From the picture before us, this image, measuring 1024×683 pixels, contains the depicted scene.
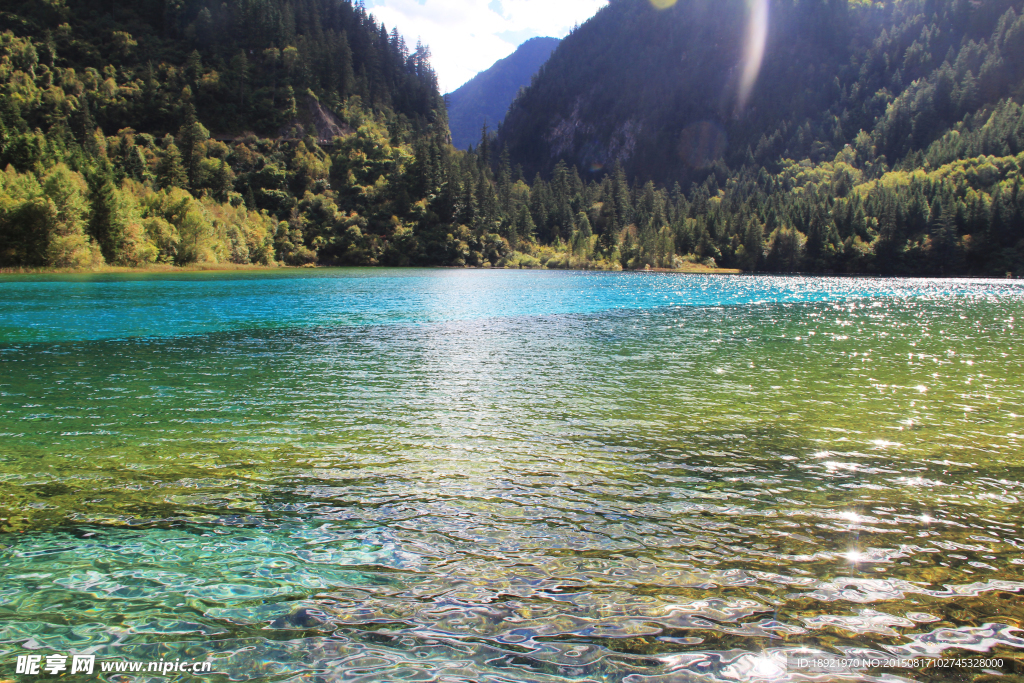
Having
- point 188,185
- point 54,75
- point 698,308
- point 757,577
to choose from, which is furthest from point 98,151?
point 757,577

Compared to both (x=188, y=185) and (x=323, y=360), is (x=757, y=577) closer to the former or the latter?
(x=323, y=360)

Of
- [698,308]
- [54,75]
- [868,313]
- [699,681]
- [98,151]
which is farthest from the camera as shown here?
[54,75]

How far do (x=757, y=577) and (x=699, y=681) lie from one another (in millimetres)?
2526

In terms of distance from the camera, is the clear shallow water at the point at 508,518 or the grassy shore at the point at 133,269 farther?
the grassy shore at the point at 133,269

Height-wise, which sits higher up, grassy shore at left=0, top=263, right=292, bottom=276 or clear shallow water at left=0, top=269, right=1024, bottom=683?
grassy shore at left=0, top=263, right=292, bottom=276

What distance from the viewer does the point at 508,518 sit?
31.8 feet

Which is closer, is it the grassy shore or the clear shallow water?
the clear shallow water

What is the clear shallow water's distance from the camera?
6.32 meters

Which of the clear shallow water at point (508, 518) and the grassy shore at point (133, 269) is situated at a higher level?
the grassy shore at point (133, 269)

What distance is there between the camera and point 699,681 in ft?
18.5

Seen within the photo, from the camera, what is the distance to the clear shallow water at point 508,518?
632cm

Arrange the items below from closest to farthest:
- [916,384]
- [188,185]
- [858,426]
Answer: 1. [858,426]
2. [916,384]
3. [188,185]

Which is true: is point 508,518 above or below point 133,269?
below

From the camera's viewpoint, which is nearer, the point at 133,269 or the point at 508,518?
the point at 508,518
